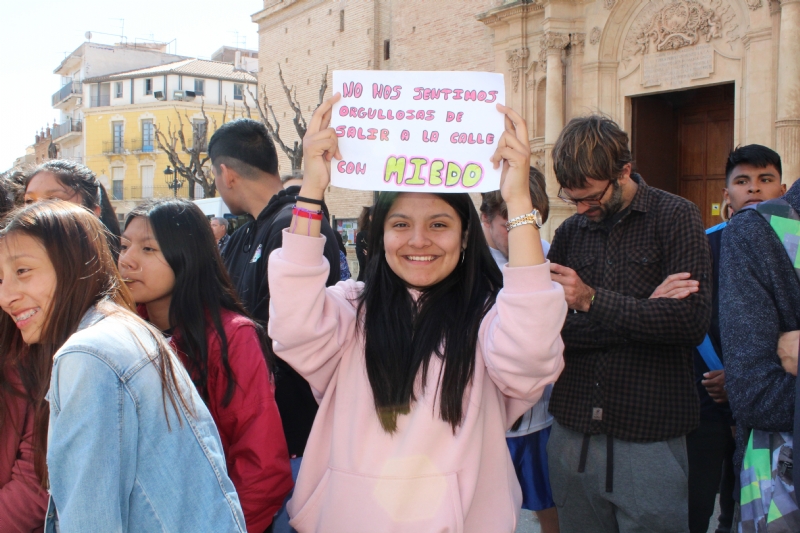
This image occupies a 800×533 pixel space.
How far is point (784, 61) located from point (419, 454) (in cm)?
1092

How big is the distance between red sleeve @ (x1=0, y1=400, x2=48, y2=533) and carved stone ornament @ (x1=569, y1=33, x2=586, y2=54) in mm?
13748

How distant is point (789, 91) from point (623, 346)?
9642 millimetres

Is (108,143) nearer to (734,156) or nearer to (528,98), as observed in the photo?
(528,98)

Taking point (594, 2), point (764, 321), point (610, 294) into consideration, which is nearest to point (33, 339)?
point (610, 294)

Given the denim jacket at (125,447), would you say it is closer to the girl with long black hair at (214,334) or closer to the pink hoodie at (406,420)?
the pink hoodie at (406,420)

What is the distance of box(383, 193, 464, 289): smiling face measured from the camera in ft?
6.85

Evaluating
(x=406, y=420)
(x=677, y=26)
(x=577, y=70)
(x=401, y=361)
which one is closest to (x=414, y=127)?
(x=401, y=361)

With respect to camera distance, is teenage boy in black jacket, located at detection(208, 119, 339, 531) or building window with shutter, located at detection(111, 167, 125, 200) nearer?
teenage boy in black jacket, located at detection(208, 119, 339, 531)

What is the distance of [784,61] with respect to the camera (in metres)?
10.4

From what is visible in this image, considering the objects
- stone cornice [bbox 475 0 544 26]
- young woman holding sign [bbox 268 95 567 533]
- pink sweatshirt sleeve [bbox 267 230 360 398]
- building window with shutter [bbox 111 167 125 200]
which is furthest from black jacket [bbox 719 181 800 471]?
building window with shutter [bbox 111 167 125 200]

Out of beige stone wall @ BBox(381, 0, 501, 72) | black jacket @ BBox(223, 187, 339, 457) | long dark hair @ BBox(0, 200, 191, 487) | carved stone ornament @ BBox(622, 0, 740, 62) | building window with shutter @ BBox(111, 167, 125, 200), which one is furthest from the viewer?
building window with shutter @ BBox(111, 167, 125, 200)

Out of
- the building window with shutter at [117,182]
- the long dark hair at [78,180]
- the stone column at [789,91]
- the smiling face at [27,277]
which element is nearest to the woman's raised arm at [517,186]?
the smiling face at [27,277]

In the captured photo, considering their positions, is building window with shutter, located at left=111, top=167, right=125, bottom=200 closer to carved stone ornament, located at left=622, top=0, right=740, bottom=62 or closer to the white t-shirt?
carved stone ornament, located at left=622, top=0, right=740, bottom=62

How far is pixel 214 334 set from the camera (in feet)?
8.01
